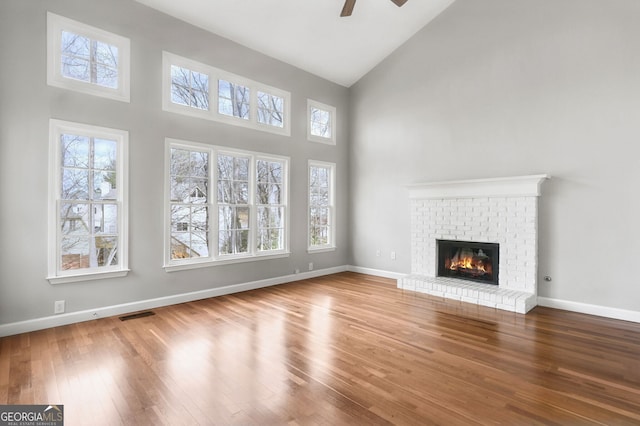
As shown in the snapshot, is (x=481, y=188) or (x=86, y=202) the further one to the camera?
(x=481, y=188)

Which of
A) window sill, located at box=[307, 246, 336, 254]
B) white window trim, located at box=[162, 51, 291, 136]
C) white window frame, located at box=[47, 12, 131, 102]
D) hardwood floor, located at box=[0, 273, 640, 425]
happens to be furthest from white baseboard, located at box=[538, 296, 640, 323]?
white window frame, located at box=[47, 12, 131, 102]

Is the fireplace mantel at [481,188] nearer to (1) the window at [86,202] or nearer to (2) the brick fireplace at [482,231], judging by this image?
(2) the brick fireplace at [482,231]

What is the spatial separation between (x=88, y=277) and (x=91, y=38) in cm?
288

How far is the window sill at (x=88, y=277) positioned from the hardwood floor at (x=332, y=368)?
519 mm

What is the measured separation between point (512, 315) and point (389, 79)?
4.63m

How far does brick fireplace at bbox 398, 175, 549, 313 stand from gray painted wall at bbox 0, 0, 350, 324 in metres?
2.23

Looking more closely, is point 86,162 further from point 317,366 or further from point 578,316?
point 578,316

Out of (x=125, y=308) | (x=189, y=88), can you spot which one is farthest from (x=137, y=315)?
(x=189, y=88)

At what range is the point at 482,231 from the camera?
4.88 metres

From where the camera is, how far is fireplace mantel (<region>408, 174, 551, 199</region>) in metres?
4.34

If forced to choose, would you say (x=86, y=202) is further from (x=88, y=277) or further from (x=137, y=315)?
(x=137, y=315)

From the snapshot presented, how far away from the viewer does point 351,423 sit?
75.9 inches

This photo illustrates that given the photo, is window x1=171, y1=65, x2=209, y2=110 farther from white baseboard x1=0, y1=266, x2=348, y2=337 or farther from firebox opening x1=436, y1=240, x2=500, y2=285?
firebox opening x1=436, y1=240, x2=500, y2=285

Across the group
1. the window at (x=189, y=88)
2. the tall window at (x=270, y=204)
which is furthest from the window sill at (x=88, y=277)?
the window at (x=189, y=88)
